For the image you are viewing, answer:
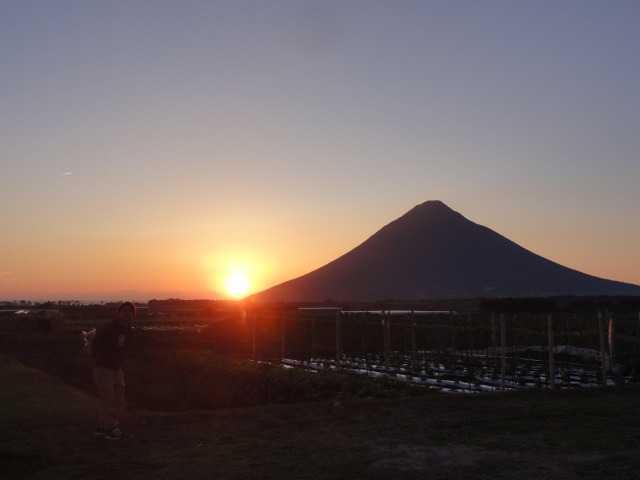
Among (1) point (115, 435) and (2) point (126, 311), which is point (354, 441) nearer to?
(1) point (115, 435)

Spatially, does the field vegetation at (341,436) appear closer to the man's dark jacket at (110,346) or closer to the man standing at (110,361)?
the man standing at (110,361)

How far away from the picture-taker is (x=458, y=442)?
26.1 feet

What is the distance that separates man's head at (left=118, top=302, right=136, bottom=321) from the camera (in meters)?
8.97

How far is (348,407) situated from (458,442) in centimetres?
266

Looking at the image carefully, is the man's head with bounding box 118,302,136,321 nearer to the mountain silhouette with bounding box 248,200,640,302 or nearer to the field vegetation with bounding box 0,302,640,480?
the field vegetation with bounding box 0,302,640,480

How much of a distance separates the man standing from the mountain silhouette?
406ft

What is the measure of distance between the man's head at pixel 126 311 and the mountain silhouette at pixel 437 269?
123615mm

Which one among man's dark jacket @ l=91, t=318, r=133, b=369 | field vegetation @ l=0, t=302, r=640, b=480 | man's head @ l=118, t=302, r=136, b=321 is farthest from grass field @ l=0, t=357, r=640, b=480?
man's head @ l=118, t=302, r=136, b=321

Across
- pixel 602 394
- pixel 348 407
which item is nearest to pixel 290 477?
pixel 348 407

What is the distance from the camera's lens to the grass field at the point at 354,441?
6.71 m

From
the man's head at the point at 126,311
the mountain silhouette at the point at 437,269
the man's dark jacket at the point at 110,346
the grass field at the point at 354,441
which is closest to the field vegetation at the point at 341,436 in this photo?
the grass field at the point at 354,441

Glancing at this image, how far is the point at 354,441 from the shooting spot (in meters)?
8.01

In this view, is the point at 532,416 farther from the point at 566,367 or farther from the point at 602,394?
the point at 566,367

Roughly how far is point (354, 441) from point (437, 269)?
141 metres
